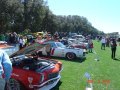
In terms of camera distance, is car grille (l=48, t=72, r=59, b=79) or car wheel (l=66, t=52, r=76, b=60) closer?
car grille (l=48, t=72, r=59, b=79)

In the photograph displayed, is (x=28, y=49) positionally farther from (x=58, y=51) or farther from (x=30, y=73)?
(x=58, y=51)

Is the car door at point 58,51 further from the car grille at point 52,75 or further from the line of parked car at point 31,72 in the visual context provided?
the car grille at point 52,75

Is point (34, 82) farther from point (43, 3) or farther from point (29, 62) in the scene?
point (43, 3)

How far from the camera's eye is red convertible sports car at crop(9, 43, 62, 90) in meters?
8.56

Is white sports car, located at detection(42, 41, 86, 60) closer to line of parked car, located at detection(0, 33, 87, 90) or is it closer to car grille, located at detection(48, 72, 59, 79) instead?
line of parked car, located at detection(0, 33, 87, 90)

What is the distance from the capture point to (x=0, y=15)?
135ft

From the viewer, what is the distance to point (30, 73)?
28.1 feet

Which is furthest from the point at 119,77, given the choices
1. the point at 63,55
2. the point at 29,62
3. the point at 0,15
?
the point at 0,15

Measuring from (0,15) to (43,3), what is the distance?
73.0 feet

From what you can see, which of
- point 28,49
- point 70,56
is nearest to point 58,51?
point 70,56

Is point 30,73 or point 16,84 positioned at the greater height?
point 30,73

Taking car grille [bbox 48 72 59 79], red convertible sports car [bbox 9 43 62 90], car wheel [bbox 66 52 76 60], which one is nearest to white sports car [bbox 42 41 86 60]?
car wheel [bbox 66 52 76 60]

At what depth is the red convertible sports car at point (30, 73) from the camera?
28.1 ft

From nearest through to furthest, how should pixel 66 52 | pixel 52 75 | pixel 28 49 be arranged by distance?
1. pixel 28 49
2. pixel 52 75
3. pixel 66 52
